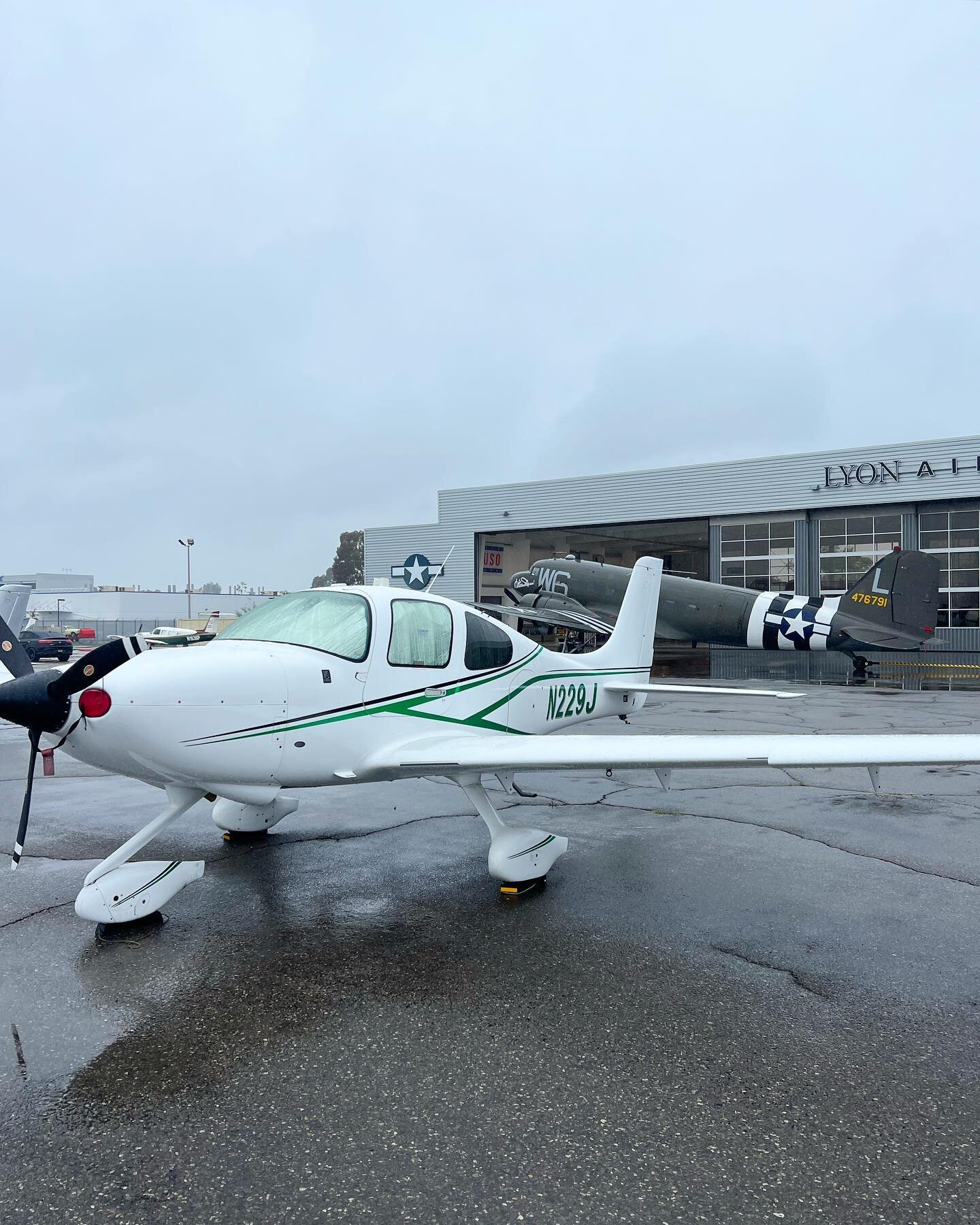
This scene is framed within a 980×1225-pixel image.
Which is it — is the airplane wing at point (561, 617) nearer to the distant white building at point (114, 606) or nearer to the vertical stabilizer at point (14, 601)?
the vertical stabilizer at point (14, 601)

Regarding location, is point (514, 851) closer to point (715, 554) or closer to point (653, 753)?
point (653, 753)

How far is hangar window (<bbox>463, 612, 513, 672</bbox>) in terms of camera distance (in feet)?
20.5

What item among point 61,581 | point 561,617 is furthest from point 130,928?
point 61,581

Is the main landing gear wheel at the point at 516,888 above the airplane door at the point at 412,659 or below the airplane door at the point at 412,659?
below

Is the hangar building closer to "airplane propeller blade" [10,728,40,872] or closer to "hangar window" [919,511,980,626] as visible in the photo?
"hangar window" [919,511,980,626]

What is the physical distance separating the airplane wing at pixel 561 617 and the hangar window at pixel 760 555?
6.84 meters

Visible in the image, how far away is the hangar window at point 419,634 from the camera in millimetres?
5695

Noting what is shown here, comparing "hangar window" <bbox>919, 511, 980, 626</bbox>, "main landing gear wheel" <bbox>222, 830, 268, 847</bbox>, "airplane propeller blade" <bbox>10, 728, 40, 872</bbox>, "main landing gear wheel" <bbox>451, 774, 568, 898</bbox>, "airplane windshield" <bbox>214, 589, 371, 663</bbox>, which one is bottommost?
"main landing gear wheel" <bbox>222, 830, 268, 847</bbox>

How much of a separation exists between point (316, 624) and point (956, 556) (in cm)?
2847

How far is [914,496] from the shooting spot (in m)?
27.4

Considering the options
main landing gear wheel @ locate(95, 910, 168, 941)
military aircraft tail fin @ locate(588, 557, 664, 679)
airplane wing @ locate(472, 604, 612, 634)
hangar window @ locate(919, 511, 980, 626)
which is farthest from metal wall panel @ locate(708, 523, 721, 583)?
main landing gear wheel @ locate(95, 910, 168, 941)

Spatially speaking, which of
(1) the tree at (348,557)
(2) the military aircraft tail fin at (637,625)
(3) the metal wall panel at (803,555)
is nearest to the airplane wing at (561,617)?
(3) the metal wall panel at (803,555)

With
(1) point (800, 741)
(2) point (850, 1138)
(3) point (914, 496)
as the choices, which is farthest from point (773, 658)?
(2) point (850, 1138)

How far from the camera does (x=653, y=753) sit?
4.91m
